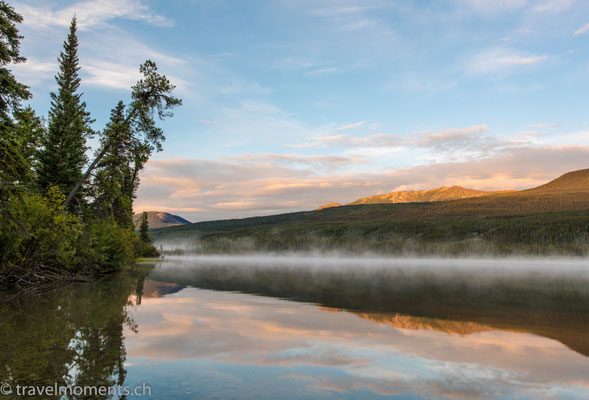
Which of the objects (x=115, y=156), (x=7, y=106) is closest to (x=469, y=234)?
(x=115, y=156)

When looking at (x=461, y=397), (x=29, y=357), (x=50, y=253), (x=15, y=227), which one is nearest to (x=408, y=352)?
(x=461, y=397)

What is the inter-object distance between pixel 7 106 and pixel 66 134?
22518mm

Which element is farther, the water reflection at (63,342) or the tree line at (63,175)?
the tree line at (63,175)

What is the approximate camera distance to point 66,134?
3944cm

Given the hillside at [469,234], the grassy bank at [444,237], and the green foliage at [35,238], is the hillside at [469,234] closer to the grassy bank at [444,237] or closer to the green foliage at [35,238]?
the grassy bank at [444,237]

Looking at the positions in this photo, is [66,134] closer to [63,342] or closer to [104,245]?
[104,245]

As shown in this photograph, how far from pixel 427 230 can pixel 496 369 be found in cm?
15824

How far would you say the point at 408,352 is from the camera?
31.7 ft

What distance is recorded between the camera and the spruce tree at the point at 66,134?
38250mm

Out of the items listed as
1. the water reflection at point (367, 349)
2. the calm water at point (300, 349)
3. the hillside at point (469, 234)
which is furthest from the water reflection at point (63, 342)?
the hillside at point (469, 234)

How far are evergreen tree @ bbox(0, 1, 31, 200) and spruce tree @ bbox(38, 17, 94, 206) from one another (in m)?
18.4

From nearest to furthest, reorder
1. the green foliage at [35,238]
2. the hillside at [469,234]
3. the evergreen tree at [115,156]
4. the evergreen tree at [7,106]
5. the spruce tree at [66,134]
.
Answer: the evergreen tree at [7,106] → the green foliage at [35,238] → the evergreen tree at [115,156] → the spruce tree at [66,134] → the hillside at [469,234]

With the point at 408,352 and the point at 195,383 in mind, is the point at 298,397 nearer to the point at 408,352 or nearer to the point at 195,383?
the point at 195,383

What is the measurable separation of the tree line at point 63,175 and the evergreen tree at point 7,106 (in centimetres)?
4
